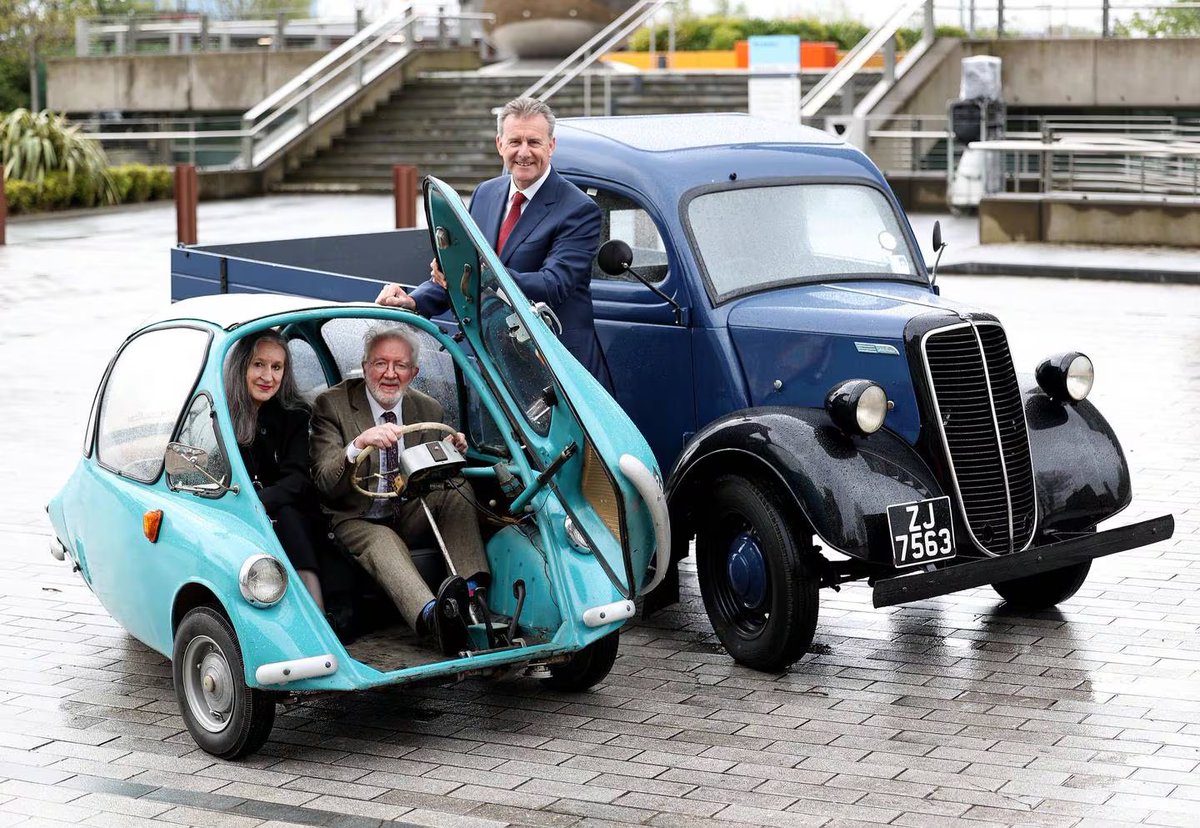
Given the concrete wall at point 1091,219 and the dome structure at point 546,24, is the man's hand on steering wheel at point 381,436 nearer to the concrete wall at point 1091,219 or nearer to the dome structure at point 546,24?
the concrete wall at point 1091,219

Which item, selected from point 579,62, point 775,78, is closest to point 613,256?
point 775,78

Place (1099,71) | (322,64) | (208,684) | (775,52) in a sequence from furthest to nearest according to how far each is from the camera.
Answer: (322,64), (775,52), (1099,71), (208,684)

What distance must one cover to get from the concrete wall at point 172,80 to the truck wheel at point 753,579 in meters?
29.6

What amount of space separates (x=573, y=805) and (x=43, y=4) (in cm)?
4539

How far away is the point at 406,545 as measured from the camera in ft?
21.4

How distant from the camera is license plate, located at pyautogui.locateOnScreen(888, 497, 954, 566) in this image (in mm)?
6434

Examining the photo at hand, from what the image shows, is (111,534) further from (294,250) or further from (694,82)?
(694,82)

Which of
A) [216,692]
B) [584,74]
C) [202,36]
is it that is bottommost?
[216,692]

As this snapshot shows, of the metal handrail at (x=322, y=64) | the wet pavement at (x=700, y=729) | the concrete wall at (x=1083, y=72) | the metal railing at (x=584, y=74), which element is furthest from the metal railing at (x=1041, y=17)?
the wet pavement at (x=700, y=729)

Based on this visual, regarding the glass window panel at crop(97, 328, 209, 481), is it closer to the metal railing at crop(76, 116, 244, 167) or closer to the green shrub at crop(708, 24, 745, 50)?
the metal railing at crop(76, 116, 244, 167)

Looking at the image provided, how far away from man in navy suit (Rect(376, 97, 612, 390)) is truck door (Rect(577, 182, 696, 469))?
0.37m

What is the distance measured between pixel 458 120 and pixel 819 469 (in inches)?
986

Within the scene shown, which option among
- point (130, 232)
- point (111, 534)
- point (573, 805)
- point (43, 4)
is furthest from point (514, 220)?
point (43, 4)

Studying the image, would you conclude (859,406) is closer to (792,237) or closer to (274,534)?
(792,237)
